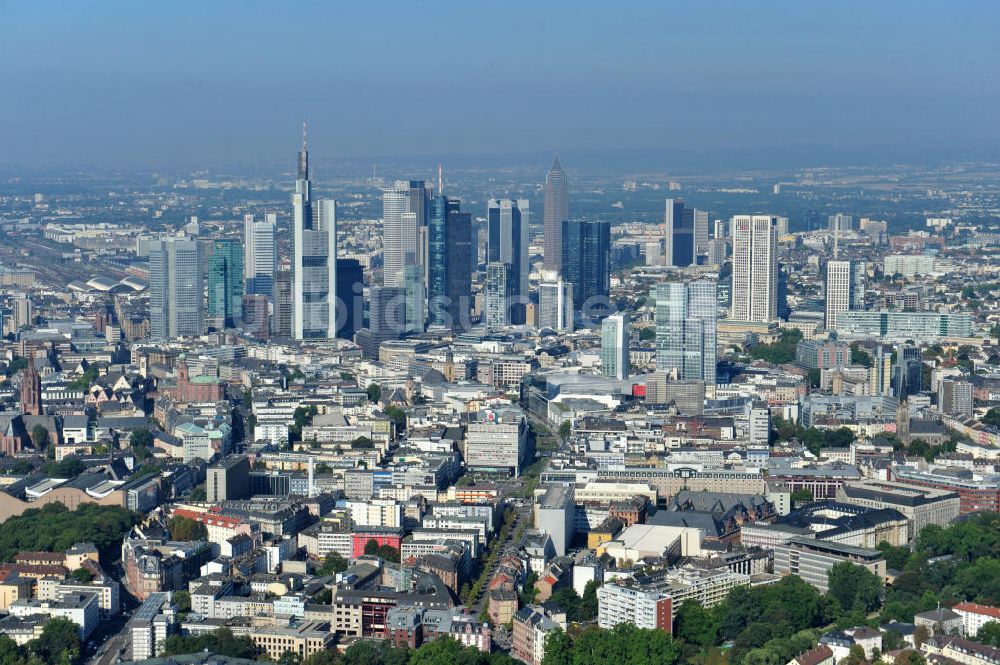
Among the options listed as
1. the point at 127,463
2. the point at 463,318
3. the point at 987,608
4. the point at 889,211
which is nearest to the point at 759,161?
the point at 889,211

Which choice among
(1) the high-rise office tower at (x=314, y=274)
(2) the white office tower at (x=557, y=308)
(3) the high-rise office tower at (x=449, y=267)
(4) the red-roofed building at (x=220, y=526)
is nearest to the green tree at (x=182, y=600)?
(4) the red-roofed building at (x=220, y=526)

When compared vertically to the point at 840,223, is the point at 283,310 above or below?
below

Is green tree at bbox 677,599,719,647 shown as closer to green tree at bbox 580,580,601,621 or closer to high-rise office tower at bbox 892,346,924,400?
green tree at bbox 580,580,601,621

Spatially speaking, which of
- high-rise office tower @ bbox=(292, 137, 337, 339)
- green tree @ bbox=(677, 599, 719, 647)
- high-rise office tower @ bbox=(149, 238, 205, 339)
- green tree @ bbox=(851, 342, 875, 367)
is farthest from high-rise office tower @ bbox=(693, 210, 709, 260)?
green tree @ bbox=(677, 599, 719, 647)

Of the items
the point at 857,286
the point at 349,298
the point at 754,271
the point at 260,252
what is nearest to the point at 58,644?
the point at 349,298

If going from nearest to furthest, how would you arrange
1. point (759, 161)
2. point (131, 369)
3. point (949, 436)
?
1. point (949, 436)
2. point (131, 369)
3. point (759, 161)

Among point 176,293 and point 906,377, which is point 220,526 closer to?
point 906,377

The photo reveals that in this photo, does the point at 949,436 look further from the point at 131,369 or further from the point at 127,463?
the point at 131,369
